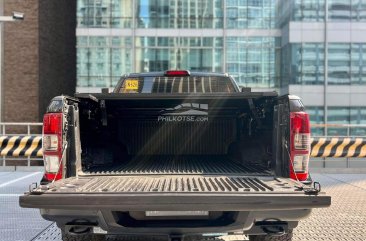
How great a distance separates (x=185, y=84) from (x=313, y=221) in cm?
281

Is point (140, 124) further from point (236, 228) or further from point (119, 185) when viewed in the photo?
point (236, 228)

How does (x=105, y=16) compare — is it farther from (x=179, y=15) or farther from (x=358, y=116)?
(x=358, y=116)

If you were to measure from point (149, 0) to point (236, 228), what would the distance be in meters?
28.6

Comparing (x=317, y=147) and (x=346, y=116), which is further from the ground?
(x=346, y=116)

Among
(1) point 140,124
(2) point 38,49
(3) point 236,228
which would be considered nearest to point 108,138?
(1) point 140,124

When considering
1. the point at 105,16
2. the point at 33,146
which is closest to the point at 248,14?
the point at 105,16

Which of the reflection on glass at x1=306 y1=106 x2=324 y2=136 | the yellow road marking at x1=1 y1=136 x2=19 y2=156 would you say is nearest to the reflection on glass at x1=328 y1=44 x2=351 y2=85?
the reflection on glass at x1=306 y1=106 x2=324 y2=136

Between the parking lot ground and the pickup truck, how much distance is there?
118cm

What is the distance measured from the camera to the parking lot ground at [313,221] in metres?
5.41

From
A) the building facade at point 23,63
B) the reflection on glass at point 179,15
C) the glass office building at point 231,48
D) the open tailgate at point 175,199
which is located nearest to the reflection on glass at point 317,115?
the glass office building at point 231,48

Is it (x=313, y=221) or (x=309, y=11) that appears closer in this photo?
(x=313, y=221)

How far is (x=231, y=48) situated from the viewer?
2941 cm

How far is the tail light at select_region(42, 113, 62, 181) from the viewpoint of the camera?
3.72 meters

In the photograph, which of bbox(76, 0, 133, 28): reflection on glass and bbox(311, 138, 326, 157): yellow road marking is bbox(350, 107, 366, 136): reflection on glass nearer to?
bbox(76, 0, 133, 28): reflection on glass
